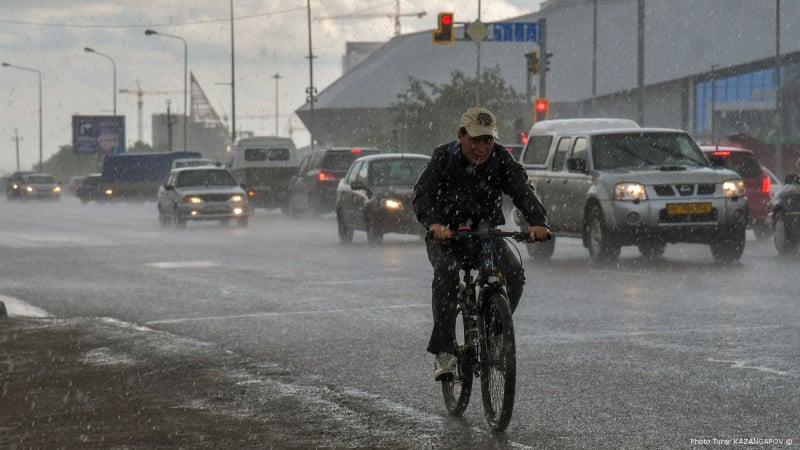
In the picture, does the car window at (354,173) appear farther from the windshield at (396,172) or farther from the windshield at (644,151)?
the windshield at (644,151)

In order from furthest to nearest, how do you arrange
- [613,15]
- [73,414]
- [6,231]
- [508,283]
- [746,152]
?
1. [613,15]
2. [6,231]
3. [746,152]
4. [73,414]
5. [508,283]

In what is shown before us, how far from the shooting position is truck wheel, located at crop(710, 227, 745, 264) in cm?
1831

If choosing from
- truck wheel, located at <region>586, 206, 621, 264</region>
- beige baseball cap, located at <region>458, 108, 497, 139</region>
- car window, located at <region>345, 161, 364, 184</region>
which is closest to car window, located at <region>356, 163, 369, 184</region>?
car window, located at <region>345, 161, 364, 184</region>

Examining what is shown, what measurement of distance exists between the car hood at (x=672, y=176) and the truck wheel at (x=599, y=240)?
0.59m

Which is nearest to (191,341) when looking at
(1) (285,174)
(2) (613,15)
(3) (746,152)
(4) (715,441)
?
(4) (715,441)

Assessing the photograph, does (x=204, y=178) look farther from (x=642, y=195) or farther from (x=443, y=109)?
(x=443, y=109)

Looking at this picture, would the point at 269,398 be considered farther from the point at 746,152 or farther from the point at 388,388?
the point at 746,152

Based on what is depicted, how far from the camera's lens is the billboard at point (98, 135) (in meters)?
121

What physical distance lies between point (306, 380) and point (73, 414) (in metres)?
1.60

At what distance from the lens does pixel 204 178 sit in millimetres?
36094

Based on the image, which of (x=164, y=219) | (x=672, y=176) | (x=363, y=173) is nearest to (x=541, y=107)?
(x=164, y=219)

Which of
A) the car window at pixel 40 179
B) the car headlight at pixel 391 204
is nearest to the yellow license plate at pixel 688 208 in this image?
the car headlight at pixel 391 204

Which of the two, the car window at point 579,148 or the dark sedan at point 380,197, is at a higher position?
the car window at point 579,148

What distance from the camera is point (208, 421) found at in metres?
7.60
